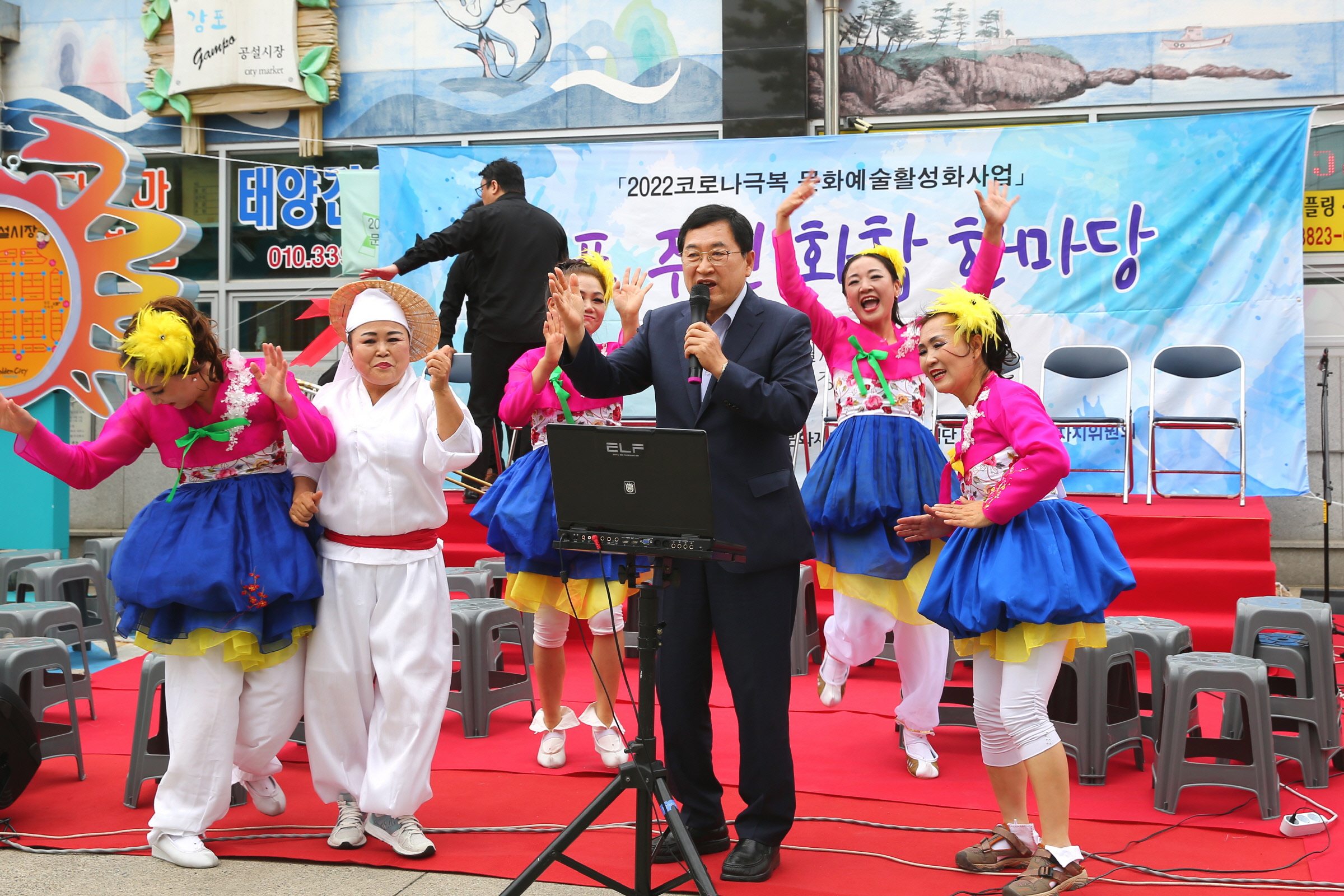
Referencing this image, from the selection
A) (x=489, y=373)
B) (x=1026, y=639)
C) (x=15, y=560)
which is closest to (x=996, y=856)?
(x=1026, y=639)

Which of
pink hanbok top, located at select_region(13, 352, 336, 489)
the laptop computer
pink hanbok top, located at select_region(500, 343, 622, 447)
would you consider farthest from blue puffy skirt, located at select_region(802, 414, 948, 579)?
pink hanbok top, located at select_region(13, 352, 336, 489)

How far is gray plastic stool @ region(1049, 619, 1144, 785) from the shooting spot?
3.67 metres

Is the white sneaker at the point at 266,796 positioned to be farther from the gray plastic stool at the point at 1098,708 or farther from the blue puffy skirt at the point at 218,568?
the gray plastic stool at the point at 1098,708

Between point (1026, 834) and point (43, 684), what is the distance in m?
3.46

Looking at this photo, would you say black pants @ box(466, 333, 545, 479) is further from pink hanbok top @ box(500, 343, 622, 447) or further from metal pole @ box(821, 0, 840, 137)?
metal pole @ box(821, 0, 840, 137)

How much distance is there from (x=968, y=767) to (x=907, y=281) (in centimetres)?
369

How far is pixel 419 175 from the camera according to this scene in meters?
7.52

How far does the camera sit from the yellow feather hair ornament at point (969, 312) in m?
2.92

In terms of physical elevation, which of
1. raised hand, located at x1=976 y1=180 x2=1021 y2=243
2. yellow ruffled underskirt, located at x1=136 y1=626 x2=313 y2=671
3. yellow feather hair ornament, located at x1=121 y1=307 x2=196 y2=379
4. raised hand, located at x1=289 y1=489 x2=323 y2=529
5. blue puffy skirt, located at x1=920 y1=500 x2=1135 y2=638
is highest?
raised hand, located at x1=976 y1=180 x2=1021 y2=243

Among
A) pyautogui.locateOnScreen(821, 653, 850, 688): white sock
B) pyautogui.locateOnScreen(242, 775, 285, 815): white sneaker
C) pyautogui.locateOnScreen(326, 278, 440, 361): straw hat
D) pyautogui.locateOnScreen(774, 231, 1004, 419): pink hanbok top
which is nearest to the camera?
pyautogui.locateOnScreen(326, 278, 440, 361): straw hat

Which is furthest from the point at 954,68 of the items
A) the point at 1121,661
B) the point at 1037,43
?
the point at 1121,661

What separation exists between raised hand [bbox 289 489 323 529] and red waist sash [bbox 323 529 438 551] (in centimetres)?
10

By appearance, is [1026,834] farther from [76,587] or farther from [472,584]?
[76,587]

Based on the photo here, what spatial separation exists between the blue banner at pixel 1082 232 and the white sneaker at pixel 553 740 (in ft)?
10.9
